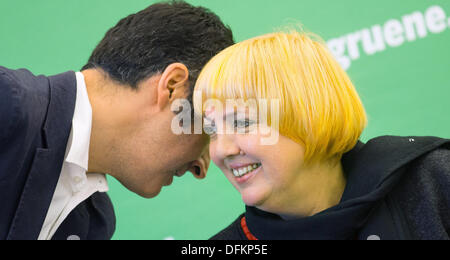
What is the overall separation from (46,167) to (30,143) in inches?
2.3

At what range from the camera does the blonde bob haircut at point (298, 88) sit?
104cm

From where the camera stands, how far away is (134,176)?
1.37m

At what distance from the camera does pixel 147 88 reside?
4.31ft

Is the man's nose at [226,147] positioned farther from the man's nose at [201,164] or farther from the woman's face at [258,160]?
the man's nose at [201,164]

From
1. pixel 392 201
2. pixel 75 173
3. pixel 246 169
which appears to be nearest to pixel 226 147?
pixel 246 169

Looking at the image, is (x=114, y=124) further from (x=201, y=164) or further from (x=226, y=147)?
(x=226, y=147)

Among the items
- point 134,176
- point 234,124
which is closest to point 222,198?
point 134,176

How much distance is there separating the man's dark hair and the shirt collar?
0.09 meters

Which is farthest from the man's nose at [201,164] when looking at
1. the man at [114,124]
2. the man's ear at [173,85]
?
the man's ear at [173,85]

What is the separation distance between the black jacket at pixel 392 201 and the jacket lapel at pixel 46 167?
44 cm

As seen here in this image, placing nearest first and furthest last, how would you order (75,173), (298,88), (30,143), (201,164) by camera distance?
1. (298,88)
2. (30,143)
3. (75,173)
4. (201,164)

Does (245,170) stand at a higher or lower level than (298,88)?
lower
